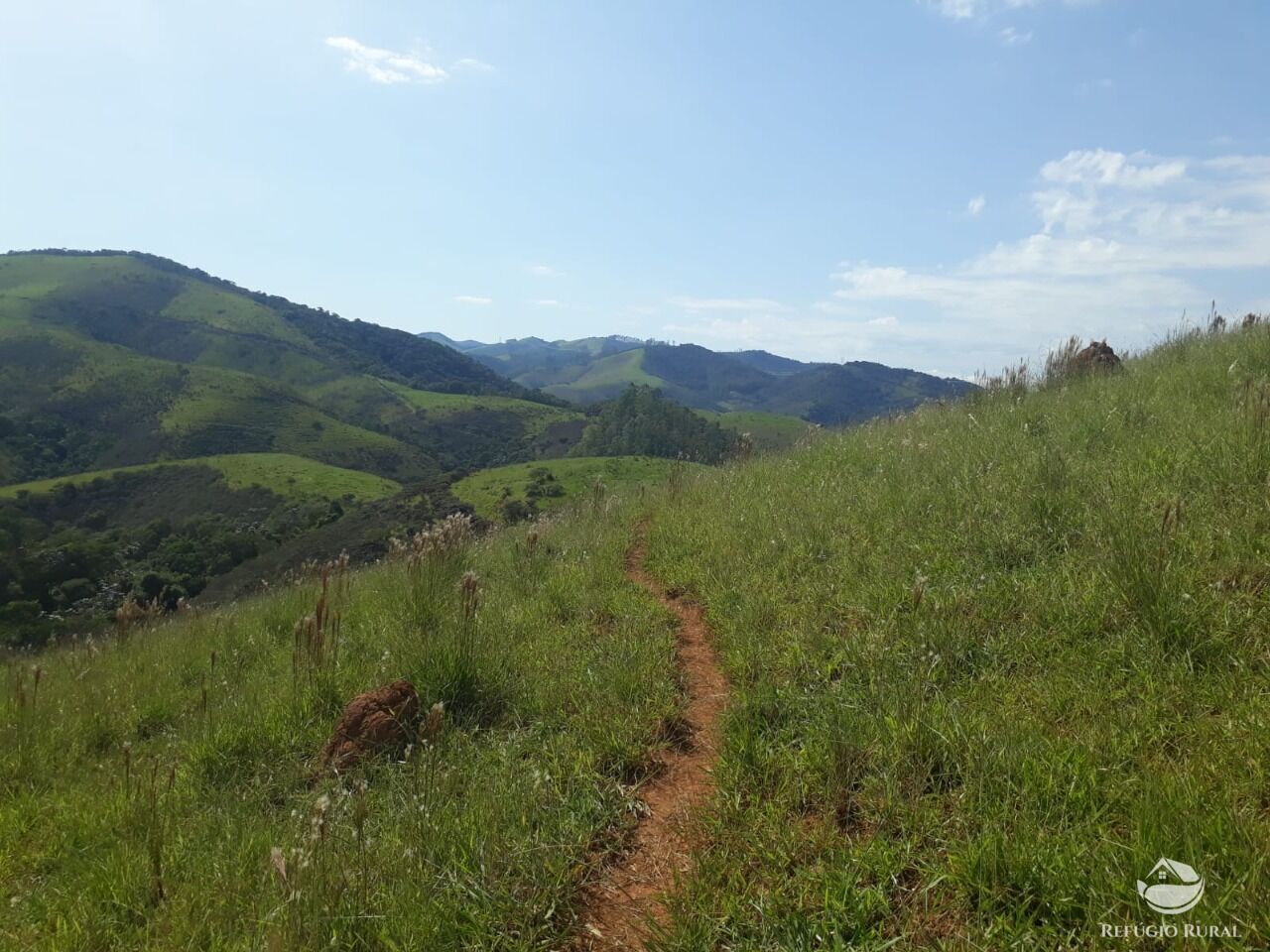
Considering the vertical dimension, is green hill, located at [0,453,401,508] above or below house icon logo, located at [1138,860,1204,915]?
below

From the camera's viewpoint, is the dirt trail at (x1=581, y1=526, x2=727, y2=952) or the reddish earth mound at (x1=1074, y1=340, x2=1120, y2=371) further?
the reddish earth mound at (x1=1074, y1=340, x2=1120, y2=371)

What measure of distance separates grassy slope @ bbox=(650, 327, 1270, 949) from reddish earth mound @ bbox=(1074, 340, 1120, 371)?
14.0ft

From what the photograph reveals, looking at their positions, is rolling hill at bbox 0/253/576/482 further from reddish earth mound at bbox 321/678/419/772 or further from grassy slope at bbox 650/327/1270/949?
grassy slope at bbox 650/327/1270/949

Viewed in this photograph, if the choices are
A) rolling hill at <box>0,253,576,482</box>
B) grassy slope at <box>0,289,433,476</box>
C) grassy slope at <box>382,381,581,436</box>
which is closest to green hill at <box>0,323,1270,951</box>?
rolling hill at <box>0,253,576,482</box>

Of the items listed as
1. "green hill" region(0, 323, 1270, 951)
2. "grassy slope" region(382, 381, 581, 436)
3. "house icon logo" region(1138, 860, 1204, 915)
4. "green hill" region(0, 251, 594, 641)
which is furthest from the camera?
"grassy slope" region(382, 381, 581, 436)

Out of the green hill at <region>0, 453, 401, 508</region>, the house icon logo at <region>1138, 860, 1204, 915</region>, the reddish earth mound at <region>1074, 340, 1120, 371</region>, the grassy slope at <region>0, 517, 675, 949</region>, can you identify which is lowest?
the green hill at <region>0, 453, 401, 508</region>

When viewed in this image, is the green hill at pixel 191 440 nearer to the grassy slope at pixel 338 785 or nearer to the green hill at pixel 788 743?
the grassy slope at pixel 338 785

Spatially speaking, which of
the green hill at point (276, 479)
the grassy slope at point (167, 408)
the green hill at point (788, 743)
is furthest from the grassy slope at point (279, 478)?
the green hill at point (788, 743)

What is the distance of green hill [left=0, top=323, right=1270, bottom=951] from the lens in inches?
87.7

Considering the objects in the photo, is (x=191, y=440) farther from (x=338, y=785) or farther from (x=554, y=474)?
(x=338, y=785)

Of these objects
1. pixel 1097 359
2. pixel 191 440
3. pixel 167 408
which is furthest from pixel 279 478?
pixel 1097 359

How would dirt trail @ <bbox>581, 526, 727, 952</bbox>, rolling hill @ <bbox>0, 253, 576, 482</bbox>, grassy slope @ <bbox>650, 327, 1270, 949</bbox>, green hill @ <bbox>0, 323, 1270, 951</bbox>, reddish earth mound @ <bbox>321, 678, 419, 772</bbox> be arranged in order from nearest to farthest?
grassy slope @ <bbox>650, 327, 1270, 949</bbox> < green hill @ <bbox>0, 323, 1270, 951</bbox> < dirt trail @ <bbox>581, 526, 727, 952</bbox> < reddish earth mound @ <bbox>321, 678, 419, 772</bbox> < rolling hill @ <bbox>0, 253, 576, 482</bbox>

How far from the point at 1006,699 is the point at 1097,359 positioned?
968 cm

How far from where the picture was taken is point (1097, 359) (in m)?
10.3
